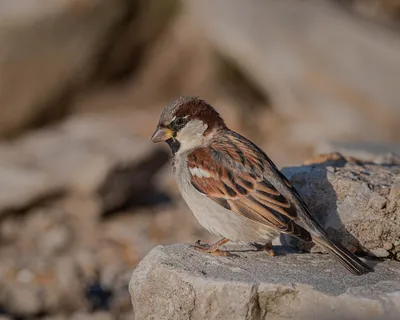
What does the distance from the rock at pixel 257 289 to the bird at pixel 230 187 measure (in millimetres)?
149

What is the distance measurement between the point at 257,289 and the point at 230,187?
2.53 ft

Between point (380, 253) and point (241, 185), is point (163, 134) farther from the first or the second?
point (380, 253)

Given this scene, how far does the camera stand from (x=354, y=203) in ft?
17.0

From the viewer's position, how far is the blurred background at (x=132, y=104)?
812 cm

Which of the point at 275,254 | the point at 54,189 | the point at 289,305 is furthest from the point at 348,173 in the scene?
the point at 54,189

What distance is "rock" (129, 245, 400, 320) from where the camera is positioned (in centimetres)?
442

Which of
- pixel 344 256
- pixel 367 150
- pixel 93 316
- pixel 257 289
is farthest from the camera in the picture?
pixel 367 150

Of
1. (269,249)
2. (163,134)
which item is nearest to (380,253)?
(269,249)

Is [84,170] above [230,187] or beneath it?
beneath

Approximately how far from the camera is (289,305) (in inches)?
179

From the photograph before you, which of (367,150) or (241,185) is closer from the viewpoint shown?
(241,185)

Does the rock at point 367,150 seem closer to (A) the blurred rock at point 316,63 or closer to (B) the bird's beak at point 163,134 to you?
(B) the bird's beak at point 163,134

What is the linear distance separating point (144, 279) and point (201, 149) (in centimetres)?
90

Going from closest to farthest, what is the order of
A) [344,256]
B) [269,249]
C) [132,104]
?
1. [344,256]
2. [269,249]
3. [132,104]
